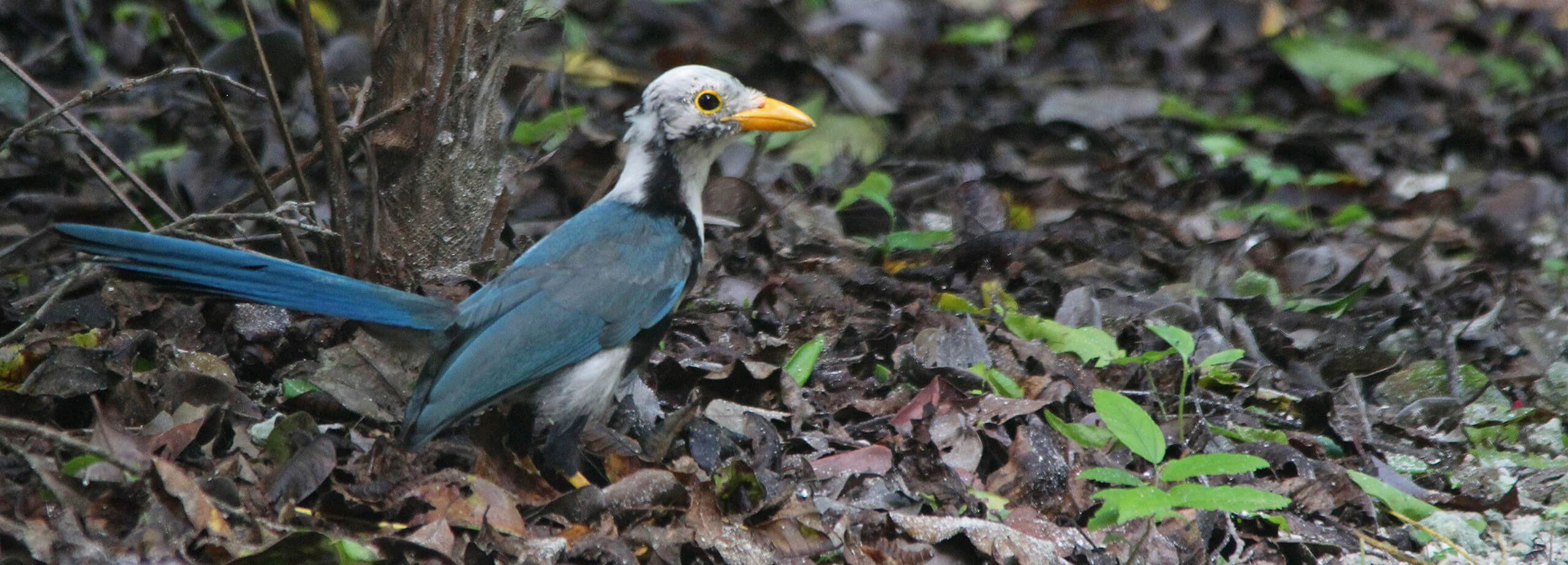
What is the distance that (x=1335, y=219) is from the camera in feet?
17.9

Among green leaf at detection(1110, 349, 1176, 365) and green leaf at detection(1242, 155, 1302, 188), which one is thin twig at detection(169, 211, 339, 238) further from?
green leaf at detection(1242, 155, 1302, 188)

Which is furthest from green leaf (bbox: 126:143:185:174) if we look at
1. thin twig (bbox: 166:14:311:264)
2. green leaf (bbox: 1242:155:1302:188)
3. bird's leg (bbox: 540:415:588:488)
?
green leaf (bbox: 1242:155:1302:188)

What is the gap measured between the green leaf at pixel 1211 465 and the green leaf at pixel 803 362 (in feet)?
3.78

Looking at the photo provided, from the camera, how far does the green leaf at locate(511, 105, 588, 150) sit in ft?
17.1

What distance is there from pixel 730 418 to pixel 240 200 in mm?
1408

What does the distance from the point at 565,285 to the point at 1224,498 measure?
165cm

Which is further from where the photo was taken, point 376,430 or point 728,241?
point 728,241

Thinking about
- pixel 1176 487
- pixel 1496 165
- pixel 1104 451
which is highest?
pixel 1176 487

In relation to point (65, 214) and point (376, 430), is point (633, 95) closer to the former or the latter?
point (65, 214)

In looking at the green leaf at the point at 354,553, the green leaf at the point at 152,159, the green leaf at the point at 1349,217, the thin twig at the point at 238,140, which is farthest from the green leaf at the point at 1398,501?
the green leaf at the point at 152,159

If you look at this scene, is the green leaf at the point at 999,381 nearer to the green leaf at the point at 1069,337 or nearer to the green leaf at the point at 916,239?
the green leaf at the point at 1069,337

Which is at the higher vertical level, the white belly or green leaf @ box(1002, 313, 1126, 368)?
the white belly

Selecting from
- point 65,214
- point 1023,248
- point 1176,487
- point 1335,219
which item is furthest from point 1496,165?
point 65,214

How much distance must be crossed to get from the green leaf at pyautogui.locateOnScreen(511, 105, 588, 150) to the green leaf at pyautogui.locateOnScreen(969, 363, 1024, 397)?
73.0 inches
